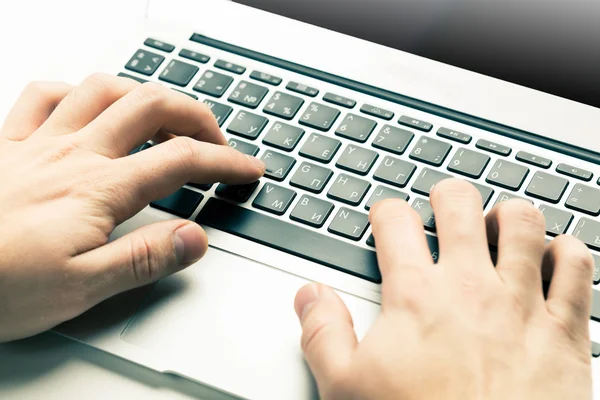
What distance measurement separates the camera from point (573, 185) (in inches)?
24.0

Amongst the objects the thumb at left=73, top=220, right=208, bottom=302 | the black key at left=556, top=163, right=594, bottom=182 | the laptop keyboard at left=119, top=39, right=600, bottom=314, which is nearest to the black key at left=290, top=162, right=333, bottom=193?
the laptop keyboard at left=119, top=39, right=600, bottom=314

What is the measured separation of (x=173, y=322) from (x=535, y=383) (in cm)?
27

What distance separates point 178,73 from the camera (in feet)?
2.30

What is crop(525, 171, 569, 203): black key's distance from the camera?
0.60 m

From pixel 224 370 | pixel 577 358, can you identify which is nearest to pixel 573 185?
pixel 577 358

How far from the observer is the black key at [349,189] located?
1.96 ft

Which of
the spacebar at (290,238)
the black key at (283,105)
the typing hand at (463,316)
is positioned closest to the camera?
the typing hand at (463,316)

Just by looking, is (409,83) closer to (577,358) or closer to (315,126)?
(315,126)

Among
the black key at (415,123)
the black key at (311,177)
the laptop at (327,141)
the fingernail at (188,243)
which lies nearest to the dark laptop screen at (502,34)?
the laptop at (327,141)

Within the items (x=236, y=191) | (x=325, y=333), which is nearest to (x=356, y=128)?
(x=236, y=191)

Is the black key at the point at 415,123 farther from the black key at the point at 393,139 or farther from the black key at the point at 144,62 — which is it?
the black key at the point at 144,62

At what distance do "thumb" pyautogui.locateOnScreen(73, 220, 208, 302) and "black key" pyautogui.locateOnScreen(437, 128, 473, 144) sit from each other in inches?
10.0

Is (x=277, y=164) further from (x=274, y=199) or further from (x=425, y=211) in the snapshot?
(x=425, y=211)

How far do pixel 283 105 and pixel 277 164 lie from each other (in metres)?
0.08
